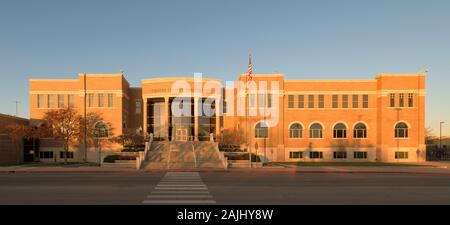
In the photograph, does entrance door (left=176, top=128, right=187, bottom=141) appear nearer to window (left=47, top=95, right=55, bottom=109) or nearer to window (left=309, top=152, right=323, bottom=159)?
window (left=47, top=95, right=55, bottom=109)

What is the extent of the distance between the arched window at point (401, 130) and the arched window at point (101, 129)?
4493cm

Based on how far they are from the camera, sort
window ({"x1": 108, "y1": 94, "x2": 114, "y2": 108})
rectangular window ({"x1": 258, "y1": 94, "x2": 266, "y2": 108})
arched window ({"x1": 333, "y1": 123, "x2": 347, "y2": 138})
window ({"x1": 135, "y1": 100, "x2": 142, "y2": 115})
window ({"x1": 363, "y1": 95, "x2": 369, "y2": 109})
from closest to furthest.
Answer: rectangular window ({"x1": 258, "y1": 94, "x2": 266, "y2": 108}) < window ({"x1": 108, "y1": 94, "x2": 114, "y2": 108}) < arched window ({"x1": 333, "y1": 123, "x2": 347, "y2": 138}) < window ({"x1": 363, "y1": 95, "x2": 369, "y2": 109}) < window ({"x1": 135, "y1": 100, "x2": 142, "y2": 115})

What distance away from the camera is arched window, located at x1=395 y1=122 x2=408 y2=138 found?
53812mm

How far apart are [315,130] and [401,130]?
13083 mm

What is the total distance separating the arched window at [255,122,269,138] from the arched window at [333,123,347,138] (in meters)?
10.7

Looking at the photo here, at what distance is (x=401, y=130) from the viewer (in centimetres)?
5391

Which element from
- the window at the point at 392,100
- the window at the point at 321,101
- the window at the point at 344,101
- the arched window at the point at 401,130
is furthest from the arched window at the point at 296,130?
the arched window at the point at 401,130

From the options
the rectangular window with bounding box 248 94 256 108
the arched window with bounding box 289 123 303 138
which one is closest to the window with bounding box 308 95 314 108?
the arched window with bounding box 289 123 303 138

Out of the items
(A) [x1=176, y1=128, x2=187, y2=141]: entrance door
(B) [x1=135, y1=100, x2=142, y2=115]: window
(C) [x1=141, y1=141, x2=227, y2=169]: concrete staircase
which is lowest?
(C) [x1=141, y1=141, x2=227, y2=169]: concrete staircase

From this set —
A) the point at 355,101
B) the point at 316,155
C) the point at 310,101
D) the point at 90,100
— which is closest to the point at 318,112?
the point at 310,101
